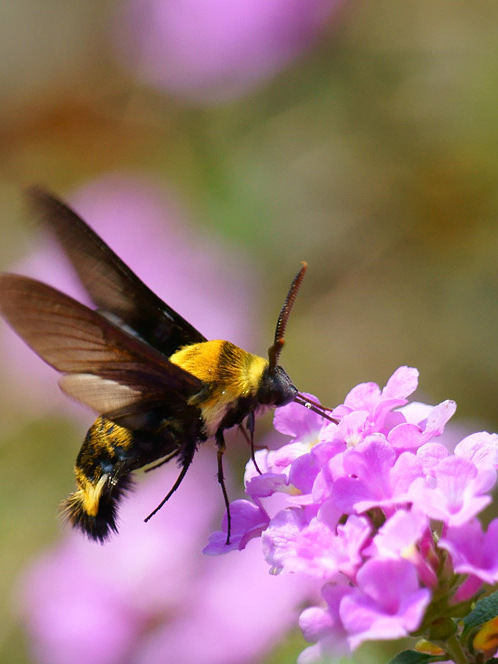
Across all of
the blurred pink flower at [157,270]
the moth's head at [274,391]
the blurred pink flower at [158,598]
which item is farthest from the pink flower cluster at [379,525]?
the blurred pink flower at [157,270]

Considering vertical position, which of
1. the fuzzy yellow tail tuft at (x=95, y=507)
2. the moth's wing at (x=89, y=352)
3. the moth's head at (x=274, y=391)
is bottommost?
the moth's head at (x=274, y=391)

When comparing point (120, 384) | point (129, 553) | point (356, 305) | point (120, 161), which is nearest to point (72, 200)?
point (120, 161)

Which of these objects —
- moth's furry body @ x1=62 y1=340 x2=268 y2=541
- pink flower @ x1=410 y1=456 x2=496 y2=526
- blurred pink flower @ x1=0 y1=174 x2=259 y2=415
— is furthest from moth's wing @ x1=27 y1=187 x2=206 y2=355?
blurred pink flower @ x1=0 y1=174 x2=259 y2=415

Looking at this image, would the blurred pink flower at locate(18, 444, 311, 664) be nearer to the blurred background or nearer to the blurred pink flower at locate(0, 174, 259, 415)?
the blurred background

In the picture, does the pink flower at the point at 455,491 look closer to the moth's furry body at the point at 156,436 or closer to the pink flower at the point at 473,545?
the pink flower at the point at 473,545

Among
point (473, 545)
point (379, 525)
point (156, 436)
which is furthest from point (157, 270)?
point (473, 545)

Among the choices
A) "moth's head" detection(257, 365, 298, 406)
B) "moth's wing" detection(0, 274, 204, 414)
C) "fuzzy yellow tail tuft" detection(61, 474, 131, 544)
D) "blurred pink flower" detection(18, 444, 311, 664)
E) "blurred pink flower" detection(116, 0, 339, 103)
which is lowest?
"blurred pink flower" detection(18, 444, 311, 664)

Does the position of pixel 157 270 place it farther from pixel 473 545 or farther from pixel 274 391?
pixel 473 545
